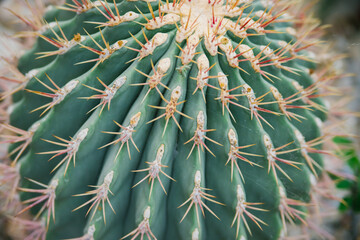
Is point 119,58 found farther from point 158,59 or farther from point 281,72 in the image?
point 281,72

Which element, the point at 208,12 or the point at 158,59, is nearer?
the point at 158,59

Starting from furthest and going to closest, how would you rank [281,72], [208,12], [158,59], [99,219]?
[281,72] → [208,12] → [158,59] → [99,219]

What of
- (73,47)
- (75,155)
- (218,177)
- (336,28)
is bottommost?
(336,28)

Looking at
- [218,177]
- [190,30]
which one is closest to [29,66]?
[190,30]

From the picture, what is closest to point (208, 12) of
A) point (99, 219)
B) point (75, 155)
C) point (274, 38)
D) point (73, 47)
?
point (274, 38)

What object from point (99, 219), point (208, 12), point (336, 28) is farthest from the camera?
point (336, 28)

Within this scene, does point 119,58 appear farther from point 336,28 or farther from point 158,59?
point 336,28

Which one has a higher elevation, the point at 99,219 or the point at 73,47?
the point at 73,47
